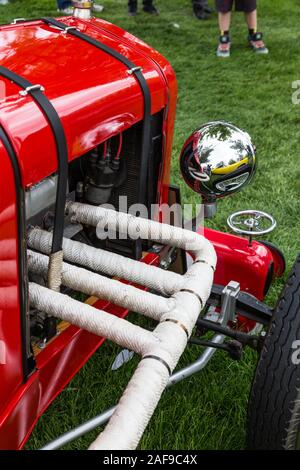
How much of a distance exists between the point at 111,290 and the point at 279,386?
453mm

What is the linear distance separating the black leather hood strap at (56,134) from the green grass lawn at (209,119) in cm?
64

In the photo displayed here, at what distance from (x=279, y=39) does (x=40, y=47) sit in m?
4.81

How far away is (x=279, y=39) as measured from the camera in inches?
231

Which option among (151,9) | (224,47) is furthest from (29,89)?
(151,9)

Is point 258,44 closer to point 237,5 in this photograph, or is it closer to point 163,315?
point 237,5

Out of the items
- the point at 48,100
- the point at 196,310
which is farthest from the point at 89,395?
the point at 48,100

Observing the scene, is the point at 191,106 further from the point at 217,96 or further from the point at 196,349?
the point at 196,349

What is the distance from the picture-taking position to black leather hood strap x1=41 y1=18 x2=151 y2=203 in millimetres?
1664

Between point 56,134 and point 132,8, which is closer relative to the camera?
point 56,134

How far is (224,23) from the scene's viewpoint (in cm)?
517

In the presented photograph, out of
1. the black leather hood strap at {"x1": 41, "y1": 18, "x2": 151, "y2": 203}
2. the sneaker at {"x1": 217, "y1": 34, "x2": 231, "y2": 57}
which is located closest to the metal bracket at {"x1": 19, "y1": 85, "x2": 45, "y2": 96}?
the black leather hood strap at {"x1": 41, "y1": 18, "x2": 151, "y2": 203}

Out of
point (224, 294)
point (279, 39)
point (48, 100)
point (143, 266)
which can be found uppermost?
point (48, 100)

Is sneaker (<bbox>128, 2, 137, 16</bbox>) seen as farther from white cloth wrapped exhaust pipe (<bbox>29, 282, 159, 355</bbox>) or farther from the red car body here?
white cloth wrapped exhaust pipe (<bbox>29, 282, 159, 355</bbox>)

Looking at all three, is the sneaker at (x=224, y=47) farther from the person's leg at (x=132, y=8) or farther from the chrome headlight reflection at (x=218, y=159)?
the chrome headlight reflection at (x=218, y=159)
